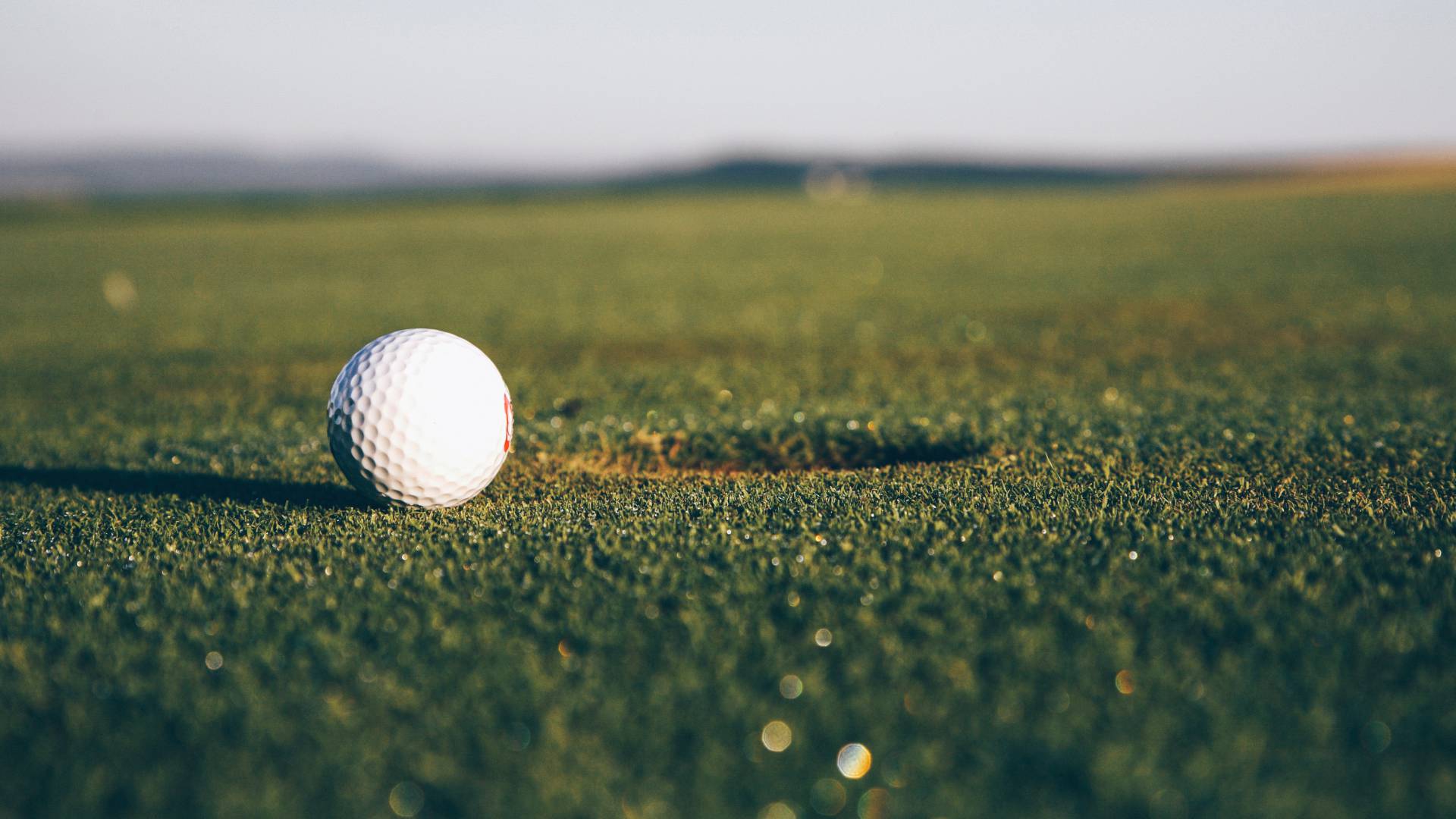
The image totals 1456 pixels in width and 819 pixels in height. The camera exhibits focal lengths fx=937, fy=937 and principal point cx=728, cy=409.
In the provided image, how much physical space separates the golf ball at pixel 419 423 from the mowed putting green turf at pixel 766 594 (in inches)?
5.1

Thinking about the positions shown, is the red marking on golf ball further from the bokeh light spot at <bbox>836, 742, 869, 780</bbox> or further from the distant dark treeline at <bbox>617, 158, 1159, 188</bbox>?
the distant dark treeline at <bbox>617, 158, 1159, 188</bbox>

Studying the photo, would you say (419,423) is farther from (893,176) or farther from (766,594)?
(893,176)

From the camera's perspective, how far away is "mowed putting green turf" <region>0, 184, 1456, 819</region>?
178 centimetres

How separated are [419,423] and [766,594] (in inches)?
55.6

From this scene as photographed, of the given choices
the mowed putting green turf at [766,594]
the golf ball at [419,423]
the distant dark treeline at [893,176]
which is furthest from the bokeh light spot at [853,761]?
the distant dark treeline at [893,176]

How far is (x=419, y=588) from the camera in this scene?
8.46ft

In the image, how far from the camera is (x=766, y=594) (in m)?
2.50

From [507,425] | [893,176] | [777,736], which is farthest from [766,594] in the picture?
[893,176]

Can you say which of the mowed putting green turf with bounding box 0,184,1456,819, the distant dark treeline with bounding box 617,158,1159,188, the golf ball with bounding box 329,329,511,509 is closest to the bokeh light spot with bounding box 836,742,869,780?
the mowed putting green turf with bounding box 0,184,1456,819

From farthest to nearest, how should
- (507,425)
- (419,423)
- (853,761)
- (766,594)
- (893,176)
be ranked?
(893,176)
(507,425)
(419,423)
(766,594)
(853,761)

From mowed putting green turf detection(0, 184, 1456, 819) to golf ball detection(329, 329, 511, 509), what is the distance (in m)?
0.13

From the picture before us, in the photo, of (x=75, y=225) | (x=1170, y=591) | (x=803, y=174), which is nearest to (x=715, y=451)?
(x=1170, y=591)

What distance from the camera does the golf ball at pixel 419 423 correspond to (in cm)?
316

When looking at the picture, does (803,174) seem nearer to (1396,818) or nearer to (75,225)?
(75,225)
